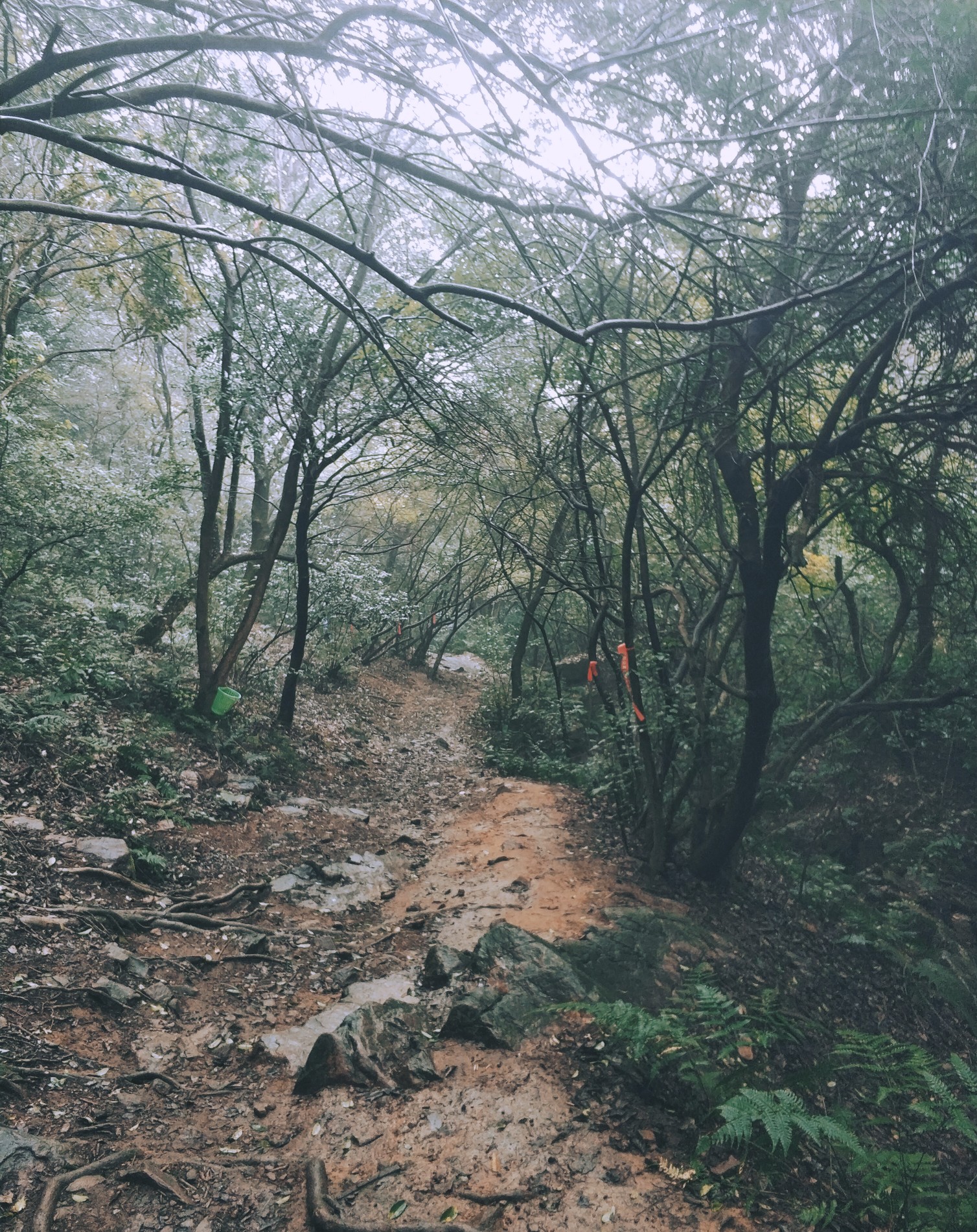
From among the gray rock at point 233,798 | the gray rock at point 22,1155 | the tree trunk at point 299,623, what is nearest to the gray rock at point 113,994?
the gray rock at point 22,1155

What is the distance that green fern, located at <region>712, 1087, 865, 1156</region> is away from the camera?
2301mm

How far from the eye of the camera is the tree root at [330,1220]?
2285 millimetres

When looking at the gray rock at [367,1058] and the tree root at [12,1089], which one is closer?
the tree root at [12,1089]

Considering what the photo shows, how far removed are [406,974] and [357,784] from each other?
4.56m

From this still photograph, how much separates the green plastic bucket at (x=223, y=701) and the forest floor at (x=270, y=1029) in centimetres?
64

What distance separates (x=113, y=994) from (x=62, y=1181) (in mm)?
1238

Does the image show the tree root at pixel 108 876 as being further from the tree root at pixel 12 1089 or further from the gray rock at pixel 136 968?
the tree root at pixel 12 1089

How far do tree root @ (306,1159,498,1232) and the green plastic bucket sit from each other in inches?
226

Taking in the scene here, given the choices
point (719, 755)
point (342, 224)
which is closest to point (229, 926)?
point (719, 755)

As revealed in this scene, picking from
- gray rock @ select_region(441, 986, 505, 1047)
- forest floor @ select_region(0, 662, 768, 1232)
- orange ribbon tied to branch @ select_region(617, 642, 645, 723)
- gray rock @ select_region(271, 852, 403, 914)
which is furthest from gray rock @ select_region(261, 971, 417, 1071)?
orange ribbon tied to branch @ select_region(617, 642, 645, 723)

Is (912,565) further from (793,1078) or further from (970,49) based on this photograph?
(793,1078)

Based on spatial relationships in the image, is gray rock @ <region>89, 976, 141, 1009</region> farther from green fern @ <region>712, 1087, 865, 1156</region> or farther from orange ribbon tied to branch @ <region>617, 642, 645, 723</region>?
orange ribbon tied to branch @ <region>617, 642, 645, 723</region>

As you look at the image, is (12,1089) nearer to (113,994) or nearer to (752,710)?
(113,994)

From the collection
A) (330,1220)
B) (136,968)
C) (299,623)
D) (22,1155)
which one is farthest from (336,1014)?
(299,623)
